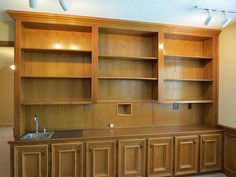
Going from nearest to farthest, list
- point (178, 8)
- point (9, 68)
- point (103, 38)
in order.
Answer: point (178, 8)
point (103, 38)
point (9, 68)

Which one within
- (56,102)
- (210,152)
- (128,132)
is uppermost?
(56,102)

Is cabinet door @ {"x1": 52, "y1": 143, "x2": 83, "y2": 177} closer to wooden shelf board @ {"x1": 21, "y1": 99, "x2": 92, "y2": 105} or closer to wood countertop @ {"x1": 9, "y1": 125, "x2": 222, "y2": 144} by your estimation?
wood countertop @ {"x1": 9, "y1": 125, "x2": 222, "y2": 144}

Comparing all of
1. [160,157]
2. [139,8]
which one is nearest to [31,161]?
[160,157]

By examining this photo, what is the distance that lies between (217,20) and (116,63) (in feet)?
5.70

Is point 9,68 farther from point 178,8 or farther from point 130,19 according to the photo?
point 178,8

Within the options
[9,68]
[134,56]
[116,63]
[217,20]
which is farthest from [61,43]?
[9,68]

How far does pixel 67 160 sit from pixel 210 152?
2.36m

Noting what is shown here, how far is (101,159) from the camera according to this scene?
277cm

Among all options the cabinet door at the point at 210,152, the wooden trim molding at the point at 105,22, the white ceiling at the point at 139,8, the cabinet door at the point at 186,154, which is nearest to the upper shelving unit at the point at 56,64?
the wooden trim molding at the point at 105,22

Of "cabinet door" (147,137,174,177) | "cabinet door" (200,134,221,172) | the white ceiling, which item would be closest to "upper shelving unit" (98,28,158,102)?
the white ceiling

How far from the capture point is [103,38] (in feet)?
10.7

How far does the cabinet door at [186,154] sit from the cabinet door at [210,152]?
0.12 m

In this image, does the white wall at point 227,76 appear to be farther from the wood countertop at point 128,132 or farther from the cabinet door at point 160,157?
the cabinet door at point 160,157

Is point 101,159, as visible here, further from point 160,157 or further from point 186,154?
point 186,154
